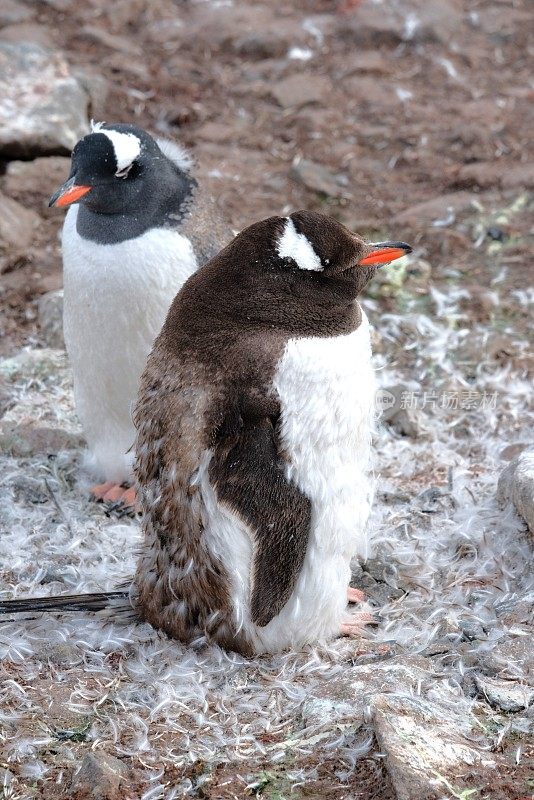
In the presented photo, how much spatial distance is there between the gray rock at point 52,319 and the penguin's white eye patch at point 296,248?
2388mm

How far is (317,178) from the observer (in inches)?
258

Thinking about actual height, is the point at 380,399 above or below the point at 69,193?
below

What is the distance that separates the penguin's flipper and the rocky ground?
330 mm

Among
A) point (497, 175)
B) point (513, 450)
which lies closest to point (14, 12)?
point (497, 175)

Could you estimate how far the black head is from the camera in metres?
4.04

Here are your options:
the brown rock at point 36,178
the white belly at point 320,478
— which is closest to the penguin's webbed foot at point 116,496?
the white belly at point 320,478

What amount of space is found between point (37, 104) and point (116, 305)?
115 inches

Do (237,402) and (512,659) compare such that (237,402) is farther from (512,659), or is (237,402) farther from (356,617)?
(512,659)

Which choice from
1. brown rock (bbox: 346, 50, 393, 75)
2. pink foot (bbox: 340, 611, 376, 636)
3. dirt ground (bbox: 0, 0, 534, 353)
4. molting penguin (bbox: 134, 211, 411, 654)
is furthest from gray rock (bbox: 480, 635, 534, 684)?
brown rock (bbox: 346, 50, 393, 75)

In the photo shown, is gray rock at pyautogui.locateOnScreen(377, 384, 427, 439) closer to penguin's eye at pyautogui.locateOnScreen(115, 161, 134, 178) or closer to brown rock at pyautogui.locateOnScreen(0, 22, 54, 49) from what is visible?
penguin's eye at pyautogui.locateOnScreen(115, 161, 134, 178)

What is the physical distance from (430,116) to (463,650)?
4577mm

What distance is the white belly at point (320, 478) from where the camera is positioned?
3.12m

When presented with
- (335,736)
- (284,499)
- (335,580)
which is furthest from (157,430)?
(335,736)

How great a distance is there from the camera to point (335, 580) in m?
3.36
